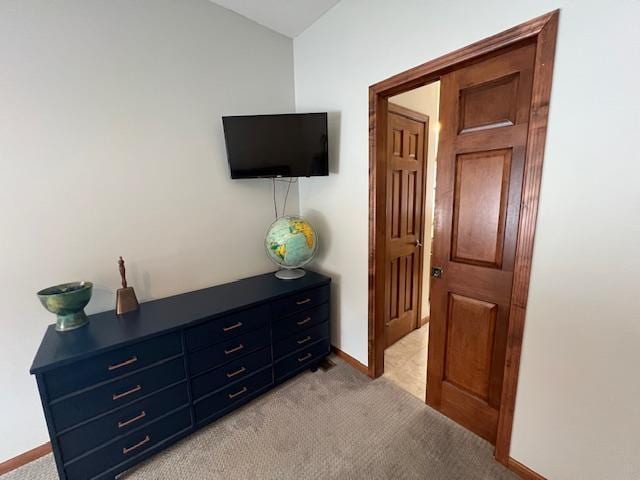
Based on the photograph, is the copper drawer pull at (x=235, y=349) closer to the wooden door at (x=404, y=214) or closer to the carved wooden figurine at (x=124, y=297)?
the carved wooden figurine at (x=124, y=297)

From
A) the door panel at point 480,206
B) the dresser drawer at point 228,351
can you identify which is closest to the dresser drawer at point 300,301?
the dresser drawer at point 228,351

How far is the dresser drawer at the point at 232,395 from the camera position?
1.64 m

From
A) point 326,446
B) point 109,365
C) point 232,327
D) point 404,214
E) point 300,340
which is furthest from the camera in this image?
point 404,214

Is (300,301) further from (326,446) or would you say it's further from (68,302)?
(68,302)

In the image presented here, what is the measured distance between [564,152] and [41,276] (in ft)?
8.80

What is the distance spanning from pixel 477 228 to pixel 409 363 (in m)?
1.47

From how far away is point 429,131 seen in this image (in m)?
2.54

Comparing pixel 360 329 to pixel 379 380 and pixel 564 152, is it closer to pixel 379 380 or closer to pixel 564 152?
pixel 379 380

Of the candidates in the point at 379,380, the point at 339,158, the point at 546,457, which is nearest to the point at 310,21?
the point at 339,158

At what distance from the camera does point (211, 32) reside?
1.92 meters

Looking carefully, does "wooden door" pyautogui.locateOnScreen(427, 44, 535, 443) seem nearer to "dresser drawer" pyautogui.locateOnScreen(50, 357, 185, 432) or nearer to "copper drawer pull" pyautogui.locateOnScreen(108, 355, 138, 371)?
"dresser drawer" pyautogui.locateOnScreen(50, 357, 185, 432)

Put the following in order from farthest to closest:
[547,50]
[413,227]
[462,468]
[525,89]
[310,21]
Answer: [413,227], [310,21], [462,468], [525,89], [547,50]

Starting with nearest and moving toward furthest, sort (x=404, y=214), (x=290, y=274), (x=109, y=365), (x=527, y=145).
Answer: (x=527, y=145) < (x=109, y=365) < (x=290, y=274) < (x=404, y=214)

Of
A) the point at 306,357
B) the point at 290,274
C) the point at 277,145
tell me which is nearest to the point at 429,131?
the point at 277,145
